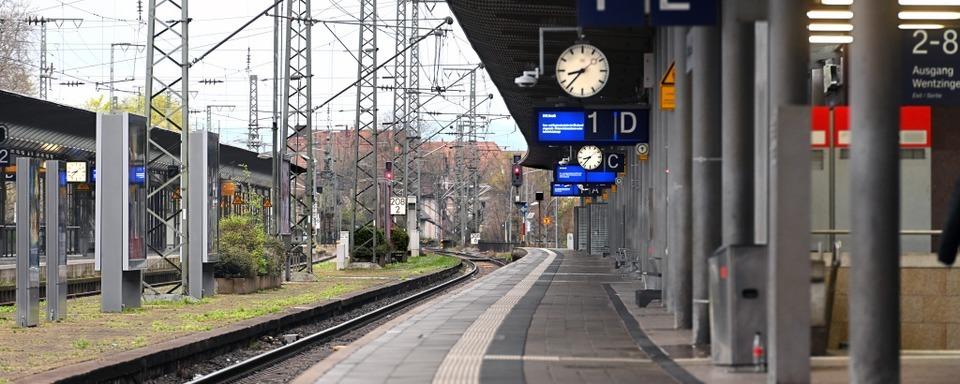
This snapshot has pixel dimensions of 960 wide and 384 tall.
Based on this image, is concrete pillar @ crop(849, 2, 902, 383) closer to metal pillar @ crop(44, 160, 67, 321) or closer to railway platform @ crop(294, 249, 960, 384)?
railway platform @ crop(294, 249, 960, 384)

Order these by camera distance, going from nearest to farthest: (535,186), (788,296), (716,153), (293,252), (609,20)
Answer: (788,296) → (609,20) → (716,153) → (293,252) → (535,186)

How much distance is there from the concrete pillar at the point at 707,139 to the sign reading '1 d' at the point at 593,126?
10175mm

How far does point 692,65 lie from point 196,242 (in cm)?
1593

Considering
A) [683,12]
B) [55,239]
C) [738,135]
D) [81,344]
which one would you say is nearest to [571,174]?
[55,239]

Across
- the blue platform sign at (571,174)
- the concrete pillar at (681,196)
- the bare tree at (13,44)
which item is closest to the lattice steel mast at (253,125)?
the bare tree at (13,44)

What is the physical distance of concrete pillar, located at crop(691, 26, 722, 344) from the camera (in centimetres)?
1881

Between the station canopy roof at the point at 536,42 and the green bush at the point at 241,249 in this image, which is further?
the green bush at the point at 241,249

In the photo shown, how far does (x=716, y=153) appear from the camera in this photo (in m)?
19.0

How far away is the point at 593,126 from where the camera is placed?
1158 inches

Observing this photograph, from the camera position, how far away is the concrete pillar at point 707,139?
18812mm

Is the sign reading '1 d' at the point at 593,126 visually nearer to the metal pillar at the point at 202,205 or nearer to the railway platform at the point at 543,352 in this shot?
Result: the railway platform at the point at 543,352

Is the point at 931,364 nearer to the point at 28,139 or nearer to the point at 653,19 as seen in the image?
the point at 653,19

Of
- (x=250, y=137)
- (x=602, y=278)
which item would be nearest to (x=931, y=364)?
(x=602, y=278)

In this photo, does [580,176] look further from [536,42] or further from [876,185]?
[876,185]
